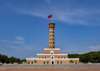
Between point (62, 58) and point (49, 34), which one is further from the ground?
point (49, 34)

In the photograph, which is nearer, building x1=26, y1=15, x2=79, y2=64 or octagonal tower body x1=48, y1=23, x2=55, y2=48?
building x1=26, y1=15, x2=79, y2=64

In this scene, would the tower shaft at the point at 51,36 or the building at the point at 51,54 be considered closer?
the building at the point at 51,54

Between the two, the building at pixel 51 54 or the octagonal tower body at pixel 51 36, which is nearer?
the building at pixel 51 54

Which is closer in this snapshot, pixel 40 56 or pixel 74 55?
pixel 40 56

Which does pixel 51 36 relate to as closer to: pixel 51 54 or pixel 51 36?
pixel 51 36

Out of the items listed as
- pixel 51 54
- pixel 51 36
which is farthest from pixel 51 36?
pixel 51 54

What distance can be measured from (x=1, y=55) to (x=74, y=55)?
71.0ft

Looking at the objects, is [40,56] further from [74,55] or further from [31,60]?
[74,55]

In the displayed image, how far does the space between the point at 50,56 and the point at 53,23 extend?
7597 millimetres

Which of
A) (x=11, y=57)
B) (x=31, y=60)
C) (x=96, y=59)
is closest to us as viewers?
(x=31, y=60)

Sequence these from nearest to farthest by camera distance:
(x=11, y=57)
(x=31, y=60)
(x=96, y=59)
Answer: (x=31, y=60) → (x=96, y=59) → (x=11, y=57)

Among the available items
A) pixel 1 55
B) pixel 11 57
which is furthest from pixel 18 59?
pixel 1 55

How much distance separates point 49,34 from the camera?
7112cm

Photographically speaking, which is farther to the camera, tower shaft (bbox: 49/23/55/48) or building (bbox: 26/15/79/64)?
tower shaft (bbox: 49/23/55/48)
